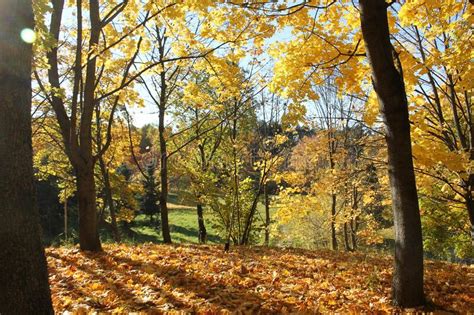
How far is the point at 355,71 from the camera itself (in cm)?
553

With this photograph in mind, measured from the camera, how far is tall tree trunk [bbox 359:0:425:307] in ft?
13.0

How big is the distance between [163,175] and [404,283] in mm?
8013

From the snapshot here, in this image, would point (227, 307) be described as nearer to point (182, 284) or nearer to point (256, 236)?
point (182, 284)

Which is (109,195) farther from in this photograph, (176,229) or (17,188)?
(176,229)

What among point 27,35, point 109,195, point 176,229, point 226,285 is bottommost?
point 176,229

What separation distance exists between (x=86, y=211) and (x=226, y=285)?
12.4ft

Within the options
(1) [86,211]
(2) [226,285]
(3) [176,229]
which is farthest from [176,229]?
→ (2) [226,285]

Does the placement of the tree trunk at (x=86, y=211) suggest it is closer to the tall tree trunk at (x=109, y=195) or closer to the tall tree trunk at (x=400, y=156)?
the tall tree trunk at (x=400, y=156)

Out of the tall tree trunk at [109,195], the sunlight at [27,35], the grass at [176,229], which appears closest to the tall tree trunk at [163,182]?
the tall tree trunk at [109,195]

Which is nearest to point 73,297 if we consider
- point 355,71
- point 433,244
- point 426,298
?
point 426,298

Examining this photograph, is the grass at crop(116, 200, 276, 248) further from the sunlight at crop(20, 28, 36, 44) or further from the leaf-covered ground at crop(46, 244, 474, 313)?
the sunlight at crop(20, 28, 36, 44)

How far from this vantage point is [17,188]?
256 centimetres

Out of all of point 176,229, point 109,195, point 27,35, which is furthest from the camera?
point 176,229

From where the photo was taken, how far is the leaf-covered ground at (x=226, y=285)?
3.90 meters
